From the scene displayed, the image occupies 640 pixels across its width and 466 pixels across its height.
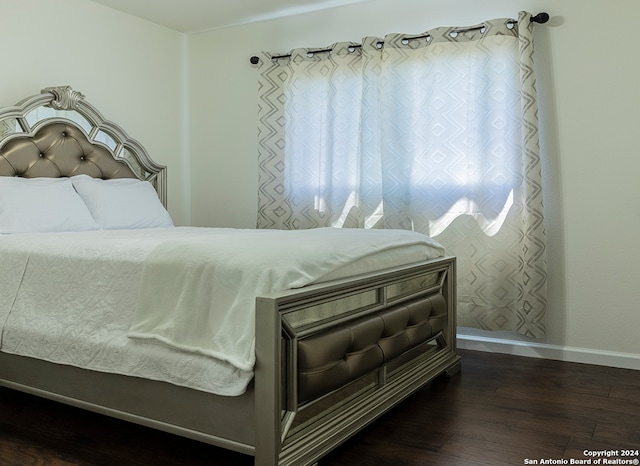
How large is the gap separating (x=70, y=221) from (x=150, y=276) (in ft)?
4.36

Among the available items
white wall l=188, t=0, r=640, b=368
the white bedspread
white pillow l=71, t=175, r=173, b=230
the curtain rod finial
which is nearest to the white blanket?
the white bedspread

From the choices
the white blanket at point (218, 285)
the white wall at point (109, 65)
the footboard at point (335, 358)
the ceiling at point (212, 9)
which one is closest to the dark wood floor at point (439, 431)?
the footboard at point (335, 358)

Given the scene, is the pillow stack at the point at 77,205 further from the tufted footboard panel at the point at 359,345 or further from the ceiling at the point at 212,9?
the tufted footboard panel at the point at 359,345

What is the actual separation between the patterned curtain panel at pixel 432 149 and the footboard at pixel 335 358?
2.55 ft

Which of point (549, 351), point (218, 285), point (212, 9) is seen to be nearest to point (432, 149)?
point (549, 351)

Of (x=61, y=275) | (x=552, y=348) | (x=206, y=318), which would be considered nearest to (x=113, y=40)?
(x=61, y=275)

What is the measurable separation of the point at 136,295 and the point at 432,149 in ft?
6.98

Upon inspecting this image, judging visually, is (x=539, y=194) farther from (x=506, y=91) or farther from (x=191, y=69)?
(x=191, y=69)

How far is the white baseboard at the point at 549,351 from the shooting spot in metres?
3.24

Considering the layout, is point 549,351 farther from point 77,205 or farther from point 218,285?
point 77,205

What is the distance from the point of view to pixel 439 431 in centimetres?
228

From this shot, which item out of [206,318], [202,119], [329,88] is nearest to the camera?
[206,318]

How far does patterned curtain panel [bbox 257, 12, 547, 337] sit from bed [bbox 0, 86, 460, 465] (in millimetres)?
581

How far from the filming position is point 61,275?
2.34 metres
